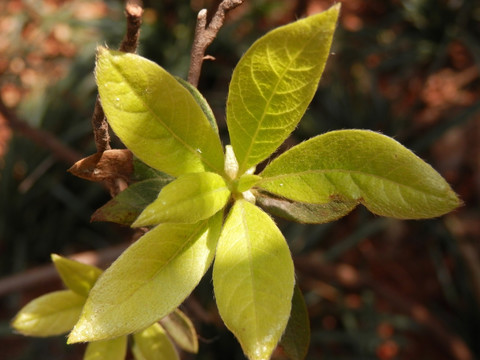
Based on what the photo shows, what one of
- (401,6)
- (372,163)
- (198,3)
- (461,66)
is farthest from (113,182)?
(461,66)

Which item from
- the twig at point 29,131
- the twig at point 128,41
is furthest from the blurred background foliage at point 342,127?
the twig at point 128,41

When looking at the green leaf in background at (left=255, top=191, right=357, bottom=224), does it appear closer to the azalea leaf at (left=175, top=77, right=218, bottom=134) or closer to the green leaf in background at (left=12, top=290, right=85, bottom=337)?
the azalea leaf at (left=175, top=77, right=218, bottom=134)

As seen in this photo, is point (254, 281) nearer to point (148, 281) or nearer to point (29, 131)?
point (148, 281)

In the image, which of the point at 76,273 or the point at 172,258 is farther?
the point at 76,273

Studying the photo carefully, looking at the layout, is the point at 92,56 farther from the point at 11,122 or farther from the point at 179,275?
the point at 179,275

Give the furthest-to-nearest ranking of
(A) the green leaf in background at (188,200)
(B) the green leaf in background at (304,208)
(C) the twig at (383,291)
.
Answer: (C) the twig at (383,291)
(B) the green leaf in background at (304,208)
(A) the green leaf in background at (188,200)

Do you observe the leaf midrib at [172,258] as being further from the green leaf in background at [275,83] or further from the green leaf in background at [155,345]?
the green leaf in background at [155,345]

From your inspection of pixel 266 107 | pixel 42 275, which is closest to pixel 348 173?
pixel 266 107
